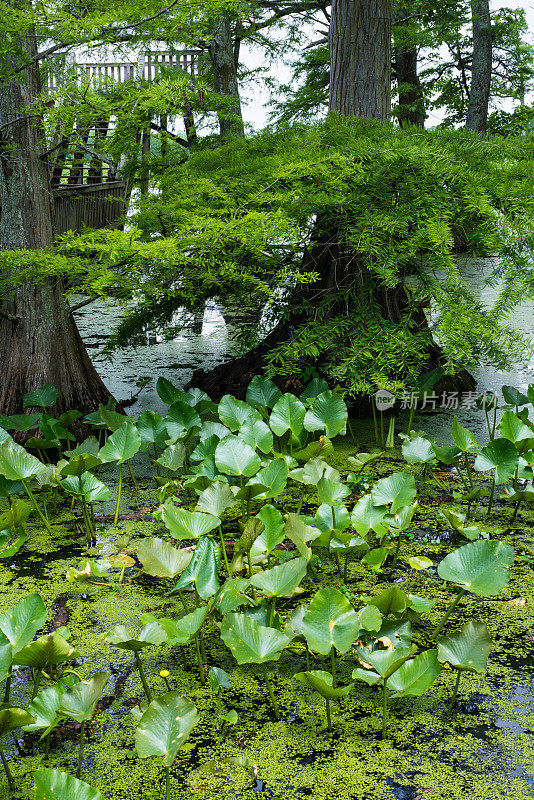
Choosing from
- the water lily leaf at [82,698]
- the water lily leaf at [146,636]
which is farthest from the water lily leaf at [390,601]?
the water lily leaf at [82,698]

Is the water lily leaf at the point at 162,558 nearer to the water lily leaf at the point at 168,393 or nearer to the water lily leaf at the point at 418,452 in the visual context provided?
the water lily leaf at the point at 418,452

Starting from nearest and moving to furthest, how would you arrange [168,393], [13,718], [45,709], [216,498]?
1. [13,718]
2. [45,709]
3. [216,498]
4. [168,393]

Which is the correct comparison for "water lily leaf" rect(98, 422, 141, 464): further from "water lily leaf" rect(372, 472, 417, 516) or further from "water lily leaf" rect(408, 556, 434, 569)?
"water lily leaf" rect(408, 556, 434, 569)

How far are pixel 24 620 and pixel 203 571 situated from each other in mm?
414

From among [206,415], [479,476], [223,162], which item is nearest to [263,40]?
[223,162]

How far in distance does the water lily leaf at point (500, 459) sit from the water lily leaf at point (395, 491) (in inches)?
15.1

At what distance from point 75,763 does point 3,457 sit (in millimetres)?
1122

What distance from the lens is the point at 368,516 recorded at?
1.96 metres

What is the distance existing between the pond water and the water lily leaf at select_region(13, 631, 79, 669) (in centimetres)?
209

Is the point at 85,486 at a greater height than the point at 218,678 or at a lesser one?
greater

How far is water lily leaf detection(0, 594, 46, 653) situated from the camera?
1416 mm

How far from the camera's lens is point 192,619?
1496 mm

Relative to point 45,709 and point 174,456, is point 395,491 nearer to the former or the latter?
point 174,456

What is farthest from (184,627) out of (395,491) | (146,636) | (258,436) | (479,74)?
(479,74)
